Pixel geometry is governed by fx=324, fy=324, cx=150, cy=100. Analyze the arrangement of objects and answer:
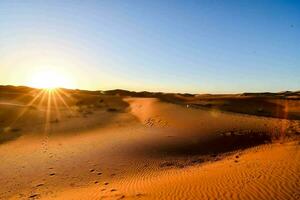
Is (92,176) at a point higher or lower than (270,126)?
lower

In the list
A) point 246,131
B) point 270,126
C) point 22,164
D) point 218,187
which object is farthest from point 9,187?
point 270,126

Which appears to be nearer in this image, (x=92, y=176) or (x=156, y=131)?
(x=92, y=176)

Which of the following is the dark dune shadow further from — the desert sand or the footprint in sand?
the footprint in sand

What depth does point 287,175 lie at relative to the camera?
1077 cm

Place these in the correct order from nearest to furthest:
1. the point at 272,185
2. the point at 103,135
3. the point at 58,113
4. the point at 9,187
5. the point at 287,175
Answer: the point at 272,185
the point at 287,175
the point at 9,187
the point at 103,135
the point at 58,113

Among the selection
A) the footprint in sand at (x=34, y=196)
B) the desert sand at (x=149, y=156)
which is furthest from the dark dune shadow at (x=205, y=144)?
the footprint in sand at (x=34, y=196)

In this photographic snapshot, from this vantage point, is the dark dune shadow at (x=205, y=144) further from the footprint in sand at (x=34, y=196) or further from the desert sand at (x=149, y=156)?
the footprint in sand at (x=34, y=196)

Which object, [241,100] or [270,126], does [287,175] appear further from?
[241,100]

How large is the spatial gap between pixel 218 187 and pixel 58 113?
25737 mm

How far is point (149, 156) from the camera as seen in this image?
1709cm

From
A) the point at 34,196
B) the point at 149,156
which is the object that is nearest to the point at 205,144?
the point at 149,156

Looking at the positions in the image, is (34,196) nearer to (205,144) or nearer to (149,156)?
(149,156)

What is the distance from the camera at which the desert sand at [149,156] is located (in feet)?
35.6

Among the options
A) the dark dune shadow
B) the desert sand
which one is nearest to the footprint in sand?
the desert sand
